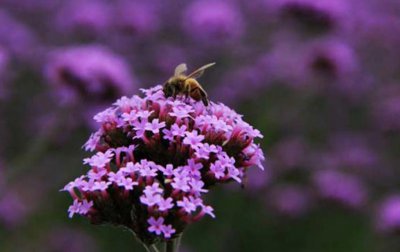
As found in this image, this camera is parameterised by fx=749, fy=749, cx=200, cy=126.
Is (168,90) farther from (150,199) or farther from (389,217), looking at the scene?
(389,217)

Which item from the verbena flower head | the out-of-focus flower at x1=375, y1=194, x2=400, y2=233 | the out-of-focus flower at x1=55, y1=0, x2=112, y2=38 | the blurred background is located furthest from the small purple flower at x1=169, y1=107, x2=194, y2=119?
the out-of-focus flower at x1=55, y1=0, x2=112, y2=38

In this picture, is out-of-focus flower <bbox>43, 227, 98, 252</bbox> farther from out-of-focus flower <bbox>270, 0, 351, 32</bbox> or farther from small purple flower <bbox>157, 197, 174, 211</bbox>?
small purple flower <bbox>157, 197, 174, 211</bbox>

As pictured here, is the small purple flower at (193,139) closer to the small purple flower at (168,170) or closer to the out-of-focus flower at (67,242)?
the small purple flower at (168,170)

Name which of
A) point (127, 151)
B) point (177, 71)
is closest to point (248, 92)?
point (177, 71)

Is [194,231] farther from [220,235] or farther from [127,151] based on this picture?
[127,151]

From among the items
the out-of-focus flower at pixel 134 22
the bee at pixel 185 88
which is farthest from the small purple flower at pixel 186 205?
the out-of-focus flower at pixel 134 22
